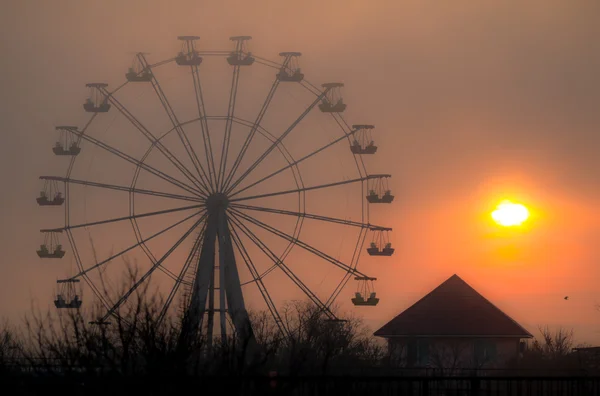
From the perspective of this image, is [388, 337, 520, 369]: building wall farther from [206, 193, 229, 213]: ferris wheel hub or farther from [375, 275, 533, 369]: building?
[206, 193, 229, 213]: ferris wheel hub

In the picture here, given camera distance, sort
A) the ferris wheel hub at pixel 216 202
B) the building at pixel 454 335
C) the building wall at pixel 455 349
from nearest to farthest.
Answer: the ferris wheel hub at pixel 216 202, the building wall at pixel 455 349, the building at pixel 454 335

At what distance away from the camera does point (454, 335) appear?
66.4 metres

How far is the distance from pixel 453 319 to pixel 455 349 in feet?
11.4

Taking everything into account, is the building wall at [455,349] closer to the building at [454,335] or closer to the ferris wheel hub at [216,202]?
the building at [454,335]

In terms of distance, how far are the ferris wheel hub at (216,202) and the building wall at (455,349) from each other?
922 inches

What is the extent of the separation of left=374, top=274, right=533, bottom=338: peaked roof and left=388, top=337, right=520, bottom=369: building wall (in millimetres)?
396

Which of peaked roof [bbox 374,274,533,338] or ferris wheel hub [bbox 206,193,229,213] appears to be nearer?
ferris wheel hub [bbox 206,193,229,213]

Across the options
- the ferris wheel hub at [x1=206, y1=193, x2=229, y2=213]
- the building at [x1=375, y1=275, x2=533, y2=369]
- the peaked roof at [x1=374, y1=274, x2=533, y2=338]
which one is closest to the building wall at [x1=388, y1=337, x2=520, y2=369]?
the building at [x1=375, y1=275, x2=533, y2=369]

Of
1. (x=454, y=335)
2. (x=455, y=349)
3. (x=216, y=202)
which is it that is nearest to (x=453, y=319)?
(x=454, y=335)

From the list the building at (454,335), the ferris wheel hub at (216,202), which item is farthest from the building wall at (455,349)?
the ferris wheel hub at (216,202)

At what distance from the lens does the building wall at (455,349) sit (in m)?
64.4

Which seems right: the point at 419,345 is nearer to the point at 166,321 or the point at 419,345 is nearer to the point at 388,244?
the point at 388,244

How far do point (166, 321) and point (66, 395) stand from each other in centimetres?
345

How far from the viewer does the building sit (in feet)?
212
